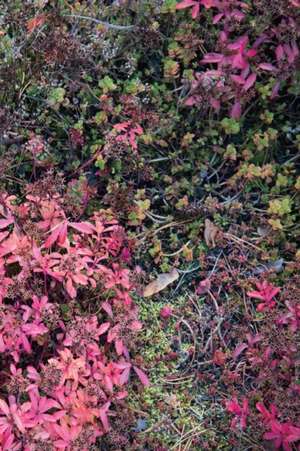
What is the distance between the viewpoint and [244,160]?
2848mm

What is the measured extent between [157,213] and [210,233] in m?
0.26

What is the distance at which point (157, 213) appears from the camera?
282 cm

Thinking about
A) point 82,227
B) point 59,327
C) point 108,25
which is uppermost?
point 108,25

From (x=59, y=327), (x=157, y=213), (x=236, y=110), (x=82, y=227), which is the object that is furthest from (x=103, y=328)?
(x=236, y=110)

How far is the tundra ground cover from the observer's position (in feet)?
7.66

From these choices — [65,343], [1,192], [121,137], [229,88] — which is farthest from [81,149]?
[65,343]

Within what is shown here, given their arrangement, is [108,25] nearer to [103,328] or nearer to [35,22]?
[35,22]

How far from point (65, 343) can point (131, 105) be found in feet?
3.60

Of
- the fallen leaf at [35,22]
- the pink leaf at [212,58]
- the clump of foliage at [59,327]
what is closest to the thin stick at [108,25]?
the fallen leaf at [35,22]

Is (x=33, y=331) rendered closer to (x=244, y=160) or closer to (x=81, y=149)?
(x=81, y=149)

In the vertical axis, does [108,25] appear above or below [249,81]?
above

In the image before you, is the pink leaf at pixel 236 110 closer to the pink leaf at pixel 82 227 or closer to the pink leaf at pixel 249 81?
the pink leaf at pixel 249 81

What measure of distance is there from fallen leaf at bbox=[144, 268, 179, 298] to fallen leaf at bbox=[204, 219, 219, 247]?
21 cm

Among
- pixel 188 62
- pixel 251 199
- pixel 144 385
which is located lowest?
pixel 144 385
